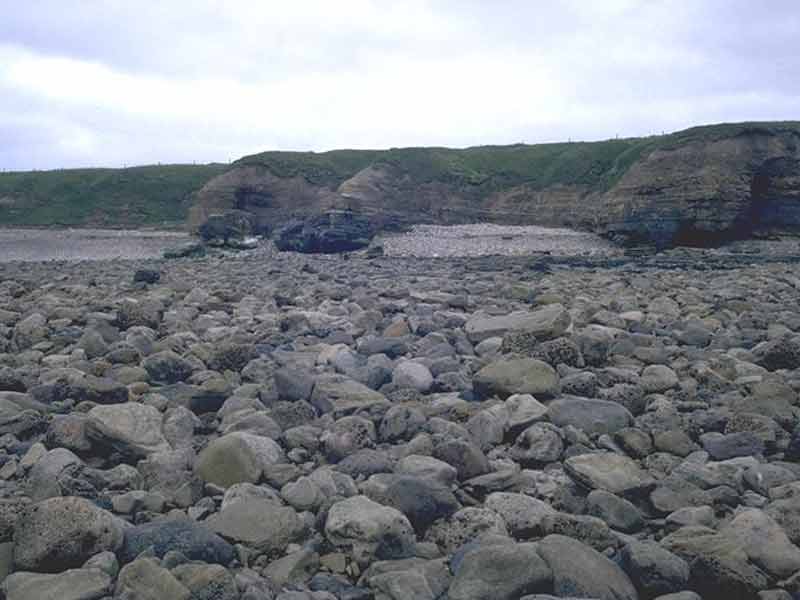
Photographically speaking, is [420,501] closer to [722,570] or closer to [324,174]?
[722,570]

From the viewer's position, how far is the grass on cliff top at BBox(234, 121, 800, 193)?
41.8 metres

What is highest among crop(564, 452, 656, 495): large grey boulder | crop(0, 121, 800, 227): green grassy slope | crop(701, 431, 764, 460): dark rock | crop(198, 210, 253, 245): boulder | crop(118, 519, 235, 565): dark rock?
crop(0, 121, 800, 227): green grassy slope

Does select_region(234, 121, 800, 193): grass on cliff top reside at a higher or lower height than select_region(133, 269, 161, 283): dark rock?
higher

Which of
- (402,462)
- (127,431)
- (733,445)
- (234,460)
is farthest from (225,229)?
(733,445)

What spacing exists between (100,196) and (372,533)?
2503 inches

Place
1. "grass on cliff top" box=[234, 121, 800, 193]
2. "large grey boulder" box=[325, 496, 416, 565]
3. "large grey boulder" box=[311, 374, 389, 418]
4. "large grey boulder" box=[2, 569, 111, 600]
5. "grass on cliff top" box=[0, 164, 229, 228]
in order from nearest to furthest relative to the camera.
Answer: "large grey boulder" box=[2, 569, 111, 600] → "large grey boulder" box=[325, 496, 416, 565] → "large grey boulder" box=[311, 374, 389, 418] → "grass on cliff top" box=[234, 121, 800, 193] → "grass on cliff top" box=[0, 164, 229, 228]

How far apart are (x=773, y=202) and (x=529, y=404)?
3097 cm

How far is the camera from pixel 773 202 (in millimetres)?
30344

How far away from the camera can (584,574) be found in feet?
7.84

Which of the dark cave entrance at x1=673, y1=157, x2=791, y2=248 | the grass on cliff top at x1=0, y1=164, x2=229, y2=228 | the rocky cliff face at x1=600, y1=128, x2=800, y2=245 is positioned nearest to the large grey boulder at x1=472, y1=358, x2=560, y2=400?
the rocky cliff face at x1=600, y1=128, x2=800, y2=245

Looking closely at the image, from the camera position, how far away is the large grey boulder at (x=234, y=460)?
3328 millimetres

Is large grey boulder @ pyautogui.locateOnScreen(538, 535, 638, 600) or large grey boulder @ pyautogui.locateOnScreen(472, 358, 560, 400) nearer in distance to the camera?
large grey boulder @ pyautogui.locateOnScreen(538, 535, 638, 600)

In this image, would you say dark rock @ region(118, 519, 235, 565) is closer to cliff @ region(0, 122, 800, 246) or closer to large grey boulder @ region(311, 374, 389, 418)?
large grey boulder @ region(311, 374, 389, 418)

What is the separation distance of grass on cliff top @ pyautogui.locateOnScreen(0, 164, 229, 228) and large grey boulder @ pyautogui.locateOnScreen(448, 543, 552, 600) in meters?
55.1
